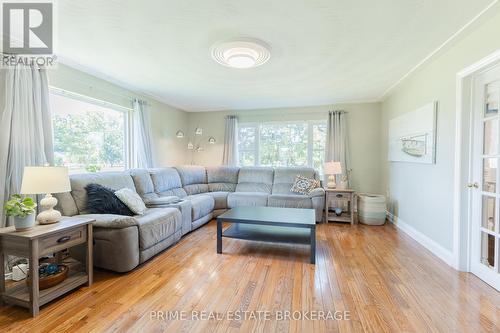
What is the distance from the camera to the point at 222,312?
5.76 ft

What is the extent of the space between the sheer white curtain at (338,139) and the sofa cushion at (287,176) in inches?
23.4

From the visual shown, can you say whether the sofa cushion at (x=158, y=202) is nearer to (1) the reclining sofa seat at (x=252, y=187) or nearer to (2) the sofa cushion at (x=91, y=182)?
(2) the sofa cushion at (x=91, y=182)

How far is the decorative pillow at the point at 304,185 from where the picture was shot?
176 inches

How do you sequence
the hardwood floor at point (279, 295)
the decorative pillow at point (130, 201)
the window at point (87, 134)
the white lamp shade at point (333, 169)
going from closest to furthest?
the hardwood floor at point (279, 295) < the decorative pillow at point (130, 201) < the window at point (87, 134) < the white lamp shade at point (333, 169)

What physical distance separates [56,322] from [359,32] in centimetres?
338

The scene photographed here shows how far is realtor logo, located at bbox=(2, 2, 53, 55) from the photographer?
1.85 metres

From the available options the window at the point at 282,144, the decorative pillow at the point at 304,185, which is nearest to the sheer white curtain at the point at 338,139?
the window at the point at 282,144

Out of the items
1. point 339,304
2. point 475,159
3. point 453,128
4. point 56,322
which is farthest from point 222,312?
point 453,128

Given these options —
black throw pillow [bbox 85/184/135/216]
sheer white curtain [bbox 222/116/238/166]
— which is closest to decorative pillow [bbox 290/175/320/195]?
sheer white curtain [bbox 222/116/238/166]

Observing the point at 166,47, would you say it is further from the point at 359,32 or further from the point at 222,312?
the point at 222,312

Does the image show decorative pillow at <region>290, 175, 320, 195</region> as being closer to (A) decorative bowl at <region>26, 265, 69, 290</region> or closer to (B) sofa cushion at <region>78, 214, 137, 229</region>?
(B) sofa cushion at <region>78, 214, 137, 229</region>

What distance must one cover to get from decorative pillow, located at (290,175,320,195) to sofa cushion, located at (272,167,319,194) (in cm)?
11

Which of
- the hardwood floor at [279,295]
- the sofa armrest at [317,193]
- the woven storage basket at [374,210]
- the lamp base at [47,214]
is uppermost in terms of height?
the lamp base at [47,214]

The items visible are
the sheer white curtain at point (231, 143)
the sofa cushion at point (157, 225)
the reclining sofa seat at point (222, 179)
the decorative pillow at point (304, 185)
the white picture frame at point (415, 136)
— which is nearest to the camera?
the sofa cushion at point (157, 225)
